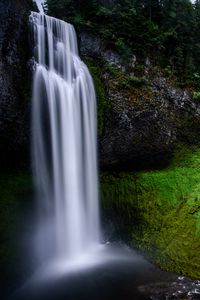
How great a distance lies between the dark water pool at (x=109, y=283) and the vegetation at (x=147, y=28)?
28.5ft

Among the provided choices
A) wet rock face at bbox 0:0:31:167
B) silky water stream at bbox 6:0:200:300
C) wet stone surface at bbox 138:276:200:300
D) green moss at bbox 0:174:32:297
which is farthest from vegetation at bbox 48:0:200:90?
wet stone surface at bbox 138:276:200:300

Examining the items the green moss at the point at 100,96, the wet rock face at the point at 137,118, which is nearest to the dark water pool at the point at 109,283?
the wet rock face at the point at 137,118

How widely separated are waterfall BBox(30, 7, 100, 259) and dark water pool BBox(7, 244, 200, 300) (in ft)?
4.28

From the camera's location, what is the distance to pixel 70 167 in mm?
12609

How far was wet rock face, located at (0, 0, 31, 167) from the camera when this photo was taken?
1121cm

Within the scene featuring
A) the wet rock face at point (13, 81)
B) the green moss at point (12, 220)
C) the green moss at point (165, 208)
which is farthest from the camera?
the wet rock face at point (13, 81)

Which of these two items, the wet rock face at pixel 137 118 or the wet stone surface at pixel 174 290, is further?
the wet rock face at pixel 137 118

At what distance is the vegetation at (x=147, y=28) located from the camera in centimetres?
1528

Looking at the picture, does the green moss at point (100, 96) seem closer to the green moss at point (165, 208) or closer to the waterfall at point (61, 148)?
the waterfall at point (61, 148)

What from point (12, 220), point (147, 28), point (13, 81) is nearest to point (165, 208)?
point (12, 220)

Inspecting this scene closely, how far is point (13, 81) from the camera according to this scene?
38.0 ft

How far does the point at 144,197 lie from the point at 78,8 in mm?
9325

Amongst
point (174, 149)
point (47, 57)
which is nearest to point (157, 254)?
point (174, 149)

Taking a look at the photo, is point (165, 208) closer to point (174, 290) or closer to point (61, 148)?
point (174, 290)
